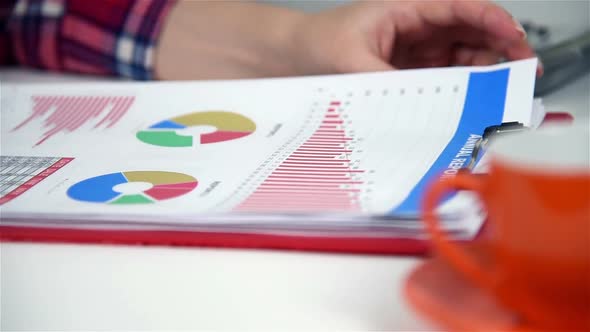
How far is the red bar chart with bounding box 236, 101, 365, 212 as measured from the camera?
400 millimetres

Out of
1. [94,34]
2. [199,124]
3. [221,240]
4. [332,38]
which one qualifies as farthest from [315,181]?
[94,34]

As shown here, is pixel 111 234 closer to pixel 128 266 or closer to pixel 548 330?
pixel 128 266

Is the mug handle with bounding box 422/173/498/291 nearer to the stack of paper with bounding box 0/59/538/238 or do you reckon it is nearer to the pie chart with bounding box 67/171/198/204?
Answer: the stack of paper with bounding box 0/59/538/238

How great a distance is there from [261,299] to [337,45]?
1.40 ft

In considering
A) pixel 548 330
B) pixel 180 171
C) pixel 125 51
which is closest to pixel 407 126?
pixel 180 171

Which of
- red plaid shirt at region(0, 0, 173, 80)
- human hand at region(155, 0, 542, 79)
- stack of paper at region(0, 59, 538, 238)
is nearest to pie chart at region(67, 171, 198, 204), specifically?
stack of paper at region(0, 59, 538, 238)

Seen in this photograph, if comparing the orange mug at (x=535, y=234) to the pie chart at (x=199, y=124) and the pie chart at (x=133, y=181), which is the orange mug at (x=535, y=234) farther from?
the pie chart at (x=199, y=124)

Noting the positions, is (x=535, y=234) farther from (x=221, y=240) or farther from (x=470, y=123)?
(x=470, y=123)

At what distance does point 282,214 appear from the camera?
15.2 inches

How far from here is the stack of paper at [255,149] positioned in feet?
1.31

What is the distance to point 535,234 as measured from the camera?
0.28m

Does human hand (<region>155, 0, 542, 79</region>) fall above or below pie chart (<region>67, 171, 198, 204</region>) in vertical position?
above

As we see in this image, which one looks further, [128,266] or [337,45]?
[337,45]

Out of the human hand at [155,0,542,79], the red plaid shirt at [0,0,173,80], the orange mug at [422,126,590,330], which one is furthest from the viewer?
the red plaid shirt at [0,0,173,80]
